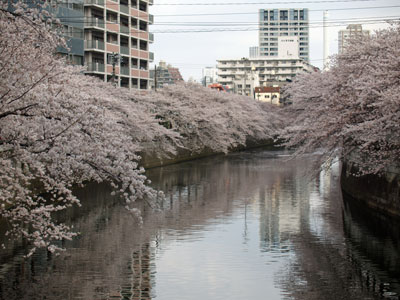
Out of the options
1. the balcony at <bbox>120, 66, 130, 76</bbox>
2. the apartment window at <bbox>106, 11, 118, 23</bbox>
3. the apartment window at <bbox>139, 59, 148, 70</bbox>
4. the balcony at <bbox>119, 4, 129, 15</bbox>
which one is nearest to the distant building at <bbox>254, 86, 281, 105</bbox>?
the apartment window at <bbox>139, 59, 148, 70</bbox>

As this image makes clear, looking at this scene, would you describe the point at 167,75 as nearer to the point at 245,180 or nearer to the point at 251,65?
the point at 251,65

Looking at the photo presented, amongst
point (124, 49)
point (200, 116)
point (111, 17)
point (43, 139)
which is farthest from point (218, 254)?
point (124, 49)

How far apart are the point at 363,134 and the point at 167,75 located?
15525cm

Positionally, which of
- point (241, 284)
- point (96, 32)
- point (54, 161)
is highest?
point (96, 32)

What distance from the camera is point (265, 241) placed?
2020cm

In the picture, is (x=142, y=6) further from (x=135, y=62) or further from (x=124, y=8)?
(x=135, y=62)

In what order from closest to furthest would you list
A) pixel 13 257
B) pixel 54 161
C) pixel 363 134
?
pixel 54 161 < pixel 13 257 < pixel 363 134

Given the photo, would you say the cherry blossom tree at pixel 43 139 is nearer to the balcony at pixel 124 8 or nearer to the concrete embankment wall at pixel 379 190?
the concrete embankment wall at pixel 379 190

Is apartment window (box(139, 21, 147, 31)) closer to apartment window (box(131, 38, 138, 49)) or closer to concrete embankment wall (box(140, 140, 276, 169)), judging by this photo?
apartment window (box(131, 38, 138, 49))

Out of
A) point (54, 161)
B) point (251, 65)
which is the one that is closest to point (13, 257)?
point (54, 161)

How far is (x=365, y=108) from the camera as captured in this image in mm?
23000

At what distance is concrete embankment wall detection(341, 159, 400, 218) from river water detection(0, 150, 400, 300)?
0.66 metres

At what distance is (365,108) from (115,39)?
1775 inches

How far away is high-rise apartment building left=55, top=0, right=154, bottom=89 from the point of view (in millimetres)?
57134
